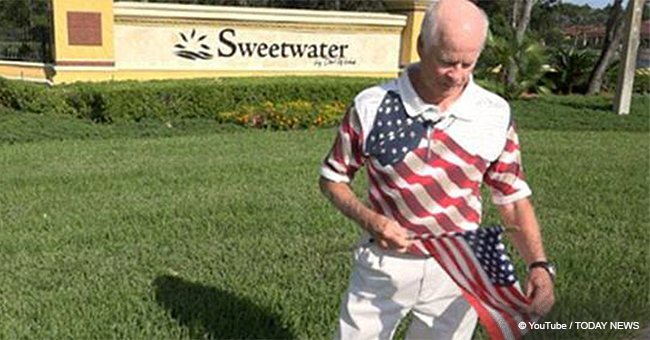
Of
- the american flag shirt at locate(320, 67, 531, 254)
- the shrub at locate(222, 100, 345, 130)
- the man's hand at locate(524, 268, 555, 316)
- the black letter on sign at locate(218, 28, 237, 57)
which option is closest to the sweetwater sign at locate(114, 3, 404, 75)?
the black letter on sign at locate(218, 28, 237, 57)

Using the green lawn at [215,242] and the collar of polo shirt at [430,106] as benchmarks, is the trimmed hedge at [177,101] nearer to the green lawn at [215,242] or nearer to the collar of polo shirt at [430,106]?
the green lawn at [215,242]

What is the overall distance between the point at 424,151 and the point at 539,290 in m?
0.53

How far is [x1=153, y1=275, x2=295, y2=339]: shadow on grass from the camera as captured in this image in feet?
10.7

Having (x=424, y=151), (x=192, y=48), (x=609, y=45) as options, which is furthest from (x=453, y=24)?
(x=609, y=45)

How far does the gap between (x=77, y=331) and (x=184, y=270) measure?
0.88m

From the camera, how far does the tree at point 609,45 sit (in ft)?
55.0

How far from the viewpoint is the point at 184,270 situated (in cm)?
398

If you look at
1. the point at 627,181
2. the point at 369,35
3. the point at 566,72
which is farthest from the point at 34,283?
the point at 566,72

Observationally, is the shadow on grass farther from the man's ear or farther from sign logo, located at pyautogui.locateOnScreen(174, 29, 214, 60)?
sign logo, located at pyautogui.locateOnScreen(174, 29, 214, 60)

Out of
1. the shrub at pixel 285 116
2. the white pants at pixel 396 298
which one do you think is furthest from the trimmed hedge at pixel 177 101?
Result: the white pants at pixel 396 298

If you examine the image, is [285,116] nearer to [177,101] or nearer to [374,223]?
[177,101]

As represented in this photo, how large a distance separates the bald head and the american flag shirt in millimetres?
186

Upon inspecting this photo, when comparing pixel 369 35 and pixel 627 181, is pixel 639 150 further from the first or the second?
pixel 369 35

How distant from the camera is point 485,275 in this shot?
1.99m
